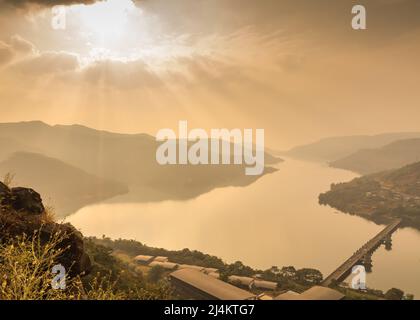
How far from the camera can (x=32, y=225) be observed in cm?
598

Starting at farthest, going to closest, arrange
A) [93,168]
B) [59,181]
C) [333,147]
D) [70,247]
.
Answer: [333,147] < [93,168] < [59,181] < [70,247]

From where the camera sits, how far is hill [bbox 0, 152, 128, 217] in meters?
84.2

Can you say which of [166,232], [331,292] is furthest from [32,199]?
[166,232]

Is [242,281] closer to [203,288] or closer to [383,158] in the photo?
[203,288]

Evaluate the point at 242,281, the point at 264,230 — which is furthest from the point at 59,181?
the point at 242,281

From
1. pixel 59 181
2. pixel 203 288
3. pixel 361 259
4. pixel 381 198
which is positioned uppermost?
pixel 59 181

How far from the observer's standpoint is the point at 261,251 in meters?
40.6

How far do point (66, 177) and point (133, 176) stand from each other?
21.1m

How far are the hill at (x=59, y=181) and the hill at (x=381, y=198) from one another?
189 feet

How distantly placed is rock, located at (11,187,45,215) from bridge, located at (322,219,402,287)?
85.7 ft

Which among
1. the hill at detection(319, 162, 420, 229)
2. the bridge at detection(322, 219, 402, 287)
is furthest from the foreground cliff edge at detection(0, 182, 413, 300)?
the hill at detection(319, 162, 420, 229)

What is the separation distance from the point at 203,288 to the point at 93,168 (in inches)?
4441

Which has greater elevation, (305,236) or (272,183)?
(272,183)

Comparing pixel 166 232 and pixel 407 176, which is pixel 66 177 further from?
pixel 407 176
